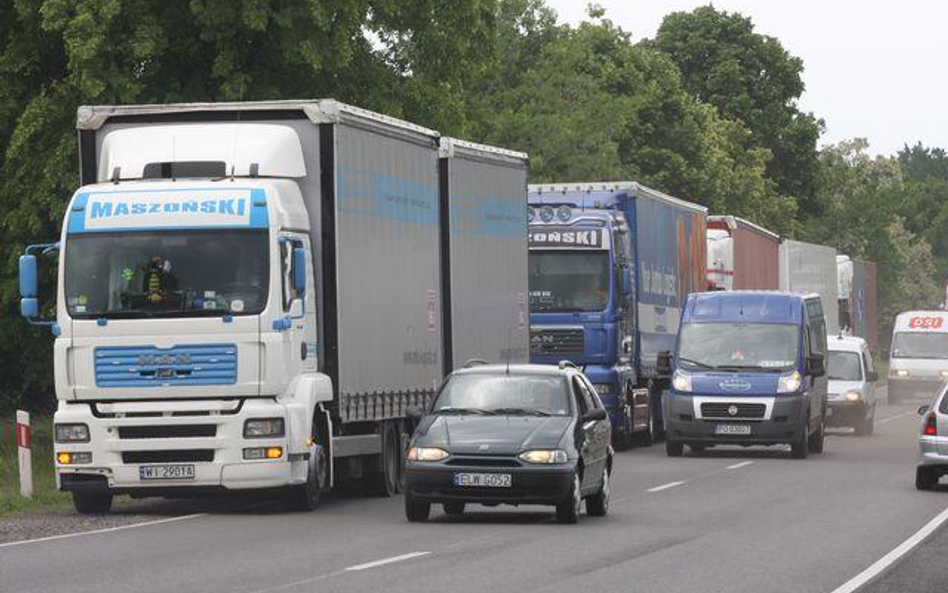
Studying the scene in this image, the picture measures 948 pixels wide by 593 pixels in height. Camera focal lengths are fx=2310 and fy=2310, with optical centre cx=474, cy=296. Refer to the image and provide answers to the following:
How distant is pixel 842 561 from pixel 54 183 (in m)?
20.5

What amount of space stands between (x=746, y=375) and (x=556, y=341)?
11.6 ft

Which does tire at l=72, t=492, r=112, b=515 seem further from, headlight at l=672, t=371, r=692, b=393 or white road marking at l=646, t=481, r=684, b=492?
headlight at l=672, t=371, r=692, b=393

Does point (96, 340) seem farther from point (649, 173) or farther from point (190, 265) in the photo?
point (649, 173)

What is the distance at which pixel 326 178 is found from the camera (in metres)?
24.0

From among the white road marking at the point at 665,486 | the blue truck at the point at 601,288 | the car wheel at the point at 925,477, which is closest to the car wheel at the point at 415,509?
Result: the white road marking at the point at 665,486

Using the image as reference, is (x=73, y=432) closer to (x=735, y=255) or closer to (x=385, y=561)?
(x=385, y=561)

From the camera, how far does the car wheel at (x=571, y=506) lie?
21469 millimetres

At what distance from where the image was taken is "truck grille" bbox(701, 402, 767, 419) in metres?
35.5

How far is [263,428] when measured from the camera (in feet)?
75.4

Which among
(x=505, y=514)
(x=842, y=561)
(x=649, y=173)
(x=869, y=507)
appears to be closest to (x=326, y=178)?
(x=505, y=514)

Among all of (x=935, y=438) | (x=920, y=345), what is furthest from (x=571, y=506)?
(x=920, y=345)

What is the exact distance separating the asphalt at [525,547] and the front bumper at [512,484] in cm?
29

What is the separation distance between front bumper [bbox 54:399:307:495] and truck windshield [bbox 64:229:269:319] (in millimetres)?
1016

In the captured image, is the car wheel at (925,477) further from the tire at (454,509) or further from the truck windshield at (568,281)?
the truck windshield at (568,281)
